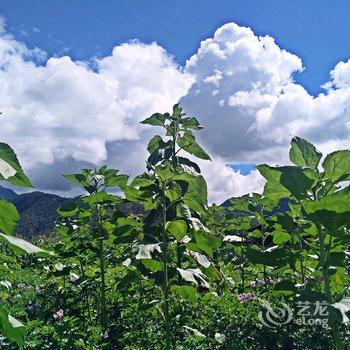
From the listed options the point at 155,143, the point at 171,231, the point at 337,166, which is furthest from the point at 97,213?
the point at 337,166

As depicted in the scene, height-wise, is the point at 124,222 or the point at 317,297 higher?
the point at 124,222

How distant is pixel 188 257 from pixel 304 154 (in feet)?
6.90

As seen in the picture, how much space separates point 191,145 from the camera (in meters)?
5.95

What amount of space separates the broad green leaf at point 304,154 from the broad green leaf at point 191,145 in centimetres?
223

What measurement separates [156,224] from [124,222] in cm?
34

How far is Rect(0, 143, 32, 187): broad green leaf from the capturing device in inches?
71.6

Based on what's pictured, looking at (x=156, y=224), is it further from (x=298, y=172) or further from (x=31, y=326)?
(x=298, y=172)

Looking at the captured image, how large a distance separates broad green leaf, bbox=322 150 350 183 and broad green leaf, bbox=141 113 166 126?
10.9 ft

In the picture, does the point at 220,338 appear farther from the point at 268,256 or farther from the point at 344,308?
the point at 344,308

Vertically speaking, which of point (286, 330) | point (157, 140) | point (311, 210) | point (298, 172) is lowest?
point (286, 330)

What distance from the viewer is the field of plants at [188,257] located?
9.77 feet

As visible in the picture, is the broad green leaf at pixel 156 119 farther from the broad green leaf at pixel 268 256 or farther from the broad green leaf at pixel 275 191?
the broad green leaf at pixel 268 256

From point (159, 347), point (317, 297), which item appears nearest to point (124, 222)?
point (159, 347)

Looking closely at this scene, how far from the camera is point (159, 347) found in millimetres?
4957
